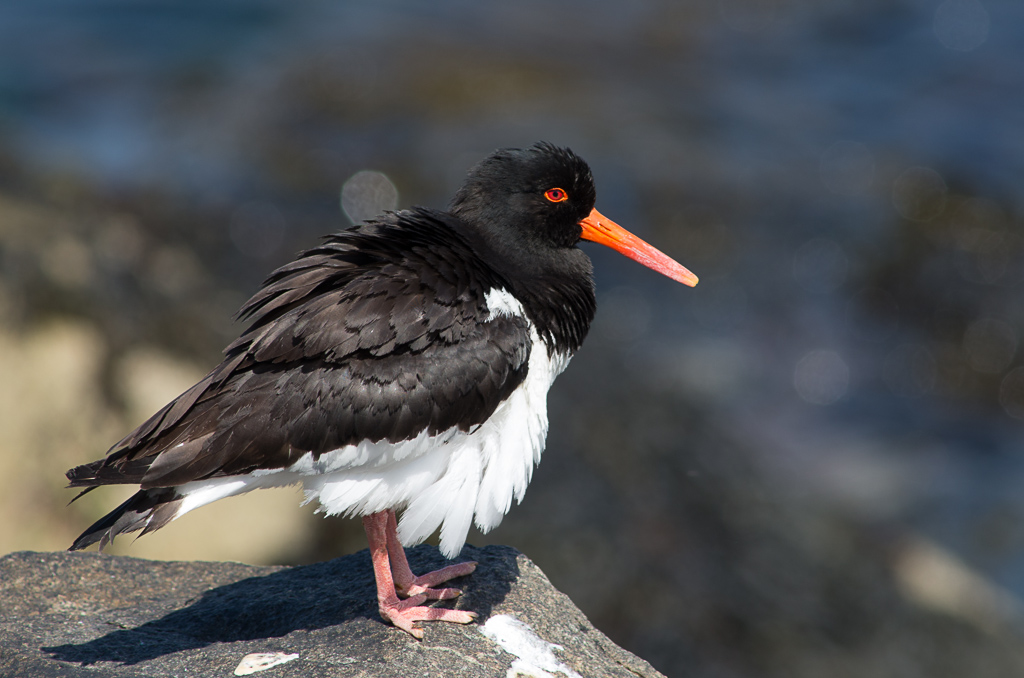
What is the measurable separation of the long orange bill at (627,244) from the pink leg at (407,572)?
2.40m

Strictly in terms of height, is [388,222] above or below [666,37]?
below

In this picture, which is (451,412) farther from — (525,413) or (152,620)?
(152,620)

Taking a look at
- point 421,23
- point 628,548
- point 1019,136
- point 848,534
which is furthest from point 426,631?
point 421,23

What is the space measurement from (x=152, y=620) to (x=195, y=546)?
329cm

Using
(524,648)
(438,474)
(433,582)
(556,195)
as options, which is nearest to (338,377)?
(438,474)

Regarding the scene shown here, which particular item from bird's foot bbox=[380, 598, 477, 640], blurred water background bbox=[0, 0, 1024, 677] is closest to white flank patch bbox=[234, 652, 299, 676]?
bird's foot bbox=[380, 598, 477, 640]

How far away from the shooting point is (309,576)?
242 inches

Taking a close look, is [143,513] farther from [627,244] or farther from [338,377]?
[627,244]

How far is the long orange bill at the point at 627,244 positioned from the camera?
660 cm

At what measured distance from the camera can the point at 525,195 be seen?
623cm

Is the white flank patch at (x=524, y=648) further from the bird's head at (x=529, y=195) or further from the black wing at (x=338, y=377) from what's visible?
the bird's head at (x=529, y=195)

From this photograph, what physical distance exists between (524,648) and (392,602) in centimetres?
77

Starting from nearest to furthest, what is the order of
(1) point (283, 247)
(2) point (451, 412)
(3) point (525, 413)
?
(2) point (451, 412) → (3) point (525, 413) → (1) point (283, 247)

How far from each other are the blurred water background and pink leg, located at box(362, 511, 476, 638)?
3024 mm
